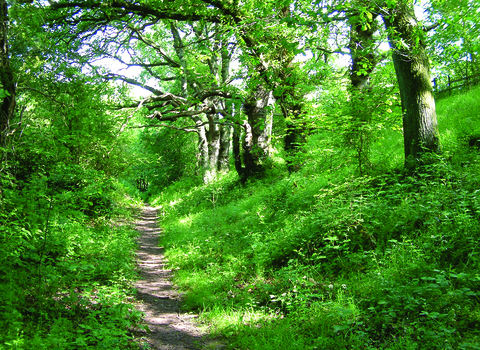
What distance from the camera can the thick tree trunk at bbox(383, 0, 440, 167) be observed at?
635cm

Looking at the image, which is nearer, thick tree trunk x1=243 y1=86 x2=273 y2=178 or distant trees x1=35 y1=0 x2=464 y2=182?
distant trees x1=35 y1=0 x2=464 y2=182

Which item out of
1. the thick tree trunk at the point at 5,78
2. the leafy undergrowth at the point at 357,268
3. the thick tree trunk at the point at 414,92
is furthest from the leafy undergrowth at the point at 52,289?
the thick tree trunk at the point at 414,92

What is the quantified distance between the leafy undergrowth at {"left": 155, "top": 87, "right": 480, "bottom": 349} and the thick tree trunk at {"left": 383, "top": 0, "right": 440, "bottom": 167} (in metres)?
0.44

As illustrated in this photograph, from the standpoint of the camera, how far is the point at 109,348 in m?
3.45

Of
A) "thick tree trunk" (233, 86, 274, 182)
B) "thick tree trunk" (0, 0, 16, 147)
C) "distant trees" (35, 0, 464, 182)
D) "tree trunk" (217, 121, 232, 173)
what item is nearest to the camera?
"thick tree trunk" (0, 0, 16, 147)

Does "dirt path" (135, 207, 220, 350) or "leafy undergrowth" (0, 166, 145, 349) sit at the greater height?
"leafy undergrowth" (0, 166, 145, 349)

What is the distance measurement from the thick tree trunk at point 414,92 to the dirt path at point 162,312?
16.8 feet

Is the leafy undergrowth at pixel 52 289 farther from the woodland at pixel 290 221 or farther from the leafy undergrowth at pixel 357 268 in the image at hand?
the leafy undergrowth at pixel 357 268

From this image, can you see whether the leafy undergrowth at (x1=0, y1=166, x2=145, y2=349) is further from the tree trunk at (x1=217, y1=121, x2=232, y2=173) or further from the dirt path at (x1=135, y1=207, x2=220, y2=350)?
the tree trunk at (x1=217, y1=121, x2=232, y2=173)

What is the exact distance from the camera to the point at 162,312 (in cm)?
534

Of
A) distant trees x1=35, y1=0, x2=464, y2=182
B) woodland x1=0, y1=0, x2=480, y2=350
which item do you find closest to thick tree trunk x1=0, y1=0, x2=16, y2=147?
woodland x1=0, y1=0, x2=480, y2=350

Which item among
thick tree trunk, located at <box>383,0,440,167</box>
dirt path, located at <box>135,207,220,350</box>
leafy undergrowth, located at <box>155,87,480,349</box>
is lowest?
dirt path, located at <box>135,207,220,350</box>

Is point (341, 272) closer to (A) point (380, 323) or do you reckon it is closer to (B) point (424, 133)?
(A) point (380, 323)

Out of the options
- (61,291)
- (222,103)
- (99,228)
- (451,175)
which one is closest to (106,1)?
(99,228)
